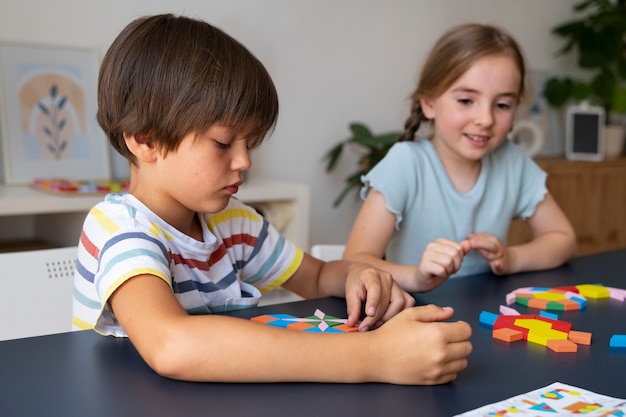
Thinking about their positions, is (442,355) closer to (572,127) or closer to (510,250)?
(510,250)

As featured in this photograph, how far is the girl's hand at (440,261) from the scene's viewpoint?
47.1 inches

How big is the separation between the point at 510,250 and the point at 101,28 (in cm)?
189

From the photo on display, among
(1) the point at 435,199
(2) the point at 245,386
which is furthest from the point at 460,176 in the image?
(2) the point at 245,386

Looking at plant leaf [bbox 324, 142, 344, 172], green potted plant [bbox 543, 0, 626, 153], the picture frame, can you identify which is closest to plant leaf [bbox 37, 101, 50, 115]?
the picture frame

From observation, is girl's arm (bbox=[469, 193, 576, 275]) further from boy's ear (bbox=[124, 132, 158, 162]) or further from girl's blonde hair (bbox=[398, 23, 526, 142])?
boy's ear (bbox=[124, 132, 158, 162])

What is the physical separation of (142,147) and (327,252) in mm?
626

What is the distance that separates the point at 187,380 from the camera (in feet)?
2.56

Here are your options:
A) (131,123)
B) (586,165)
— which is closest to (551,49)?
(586,165)

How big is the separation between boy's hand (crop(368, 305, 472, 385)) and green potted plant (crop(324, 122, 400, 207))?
2354mm

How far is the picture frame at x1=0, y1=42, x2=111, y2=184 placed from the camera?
2566 mm

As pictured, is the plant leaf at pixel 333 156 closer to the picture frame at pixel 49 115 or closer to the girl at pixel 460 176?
the picture frame at pixel 49 115

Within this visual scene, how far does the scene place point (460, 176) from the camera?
1.79 meters

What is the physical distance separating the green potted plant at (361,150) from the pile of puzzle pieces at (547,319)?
6.33 feet

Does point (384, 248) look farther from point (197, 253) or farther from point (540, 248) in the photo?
point (197, 253)
